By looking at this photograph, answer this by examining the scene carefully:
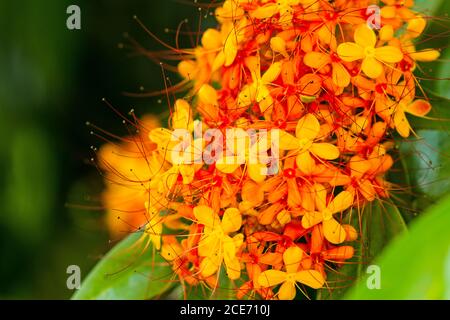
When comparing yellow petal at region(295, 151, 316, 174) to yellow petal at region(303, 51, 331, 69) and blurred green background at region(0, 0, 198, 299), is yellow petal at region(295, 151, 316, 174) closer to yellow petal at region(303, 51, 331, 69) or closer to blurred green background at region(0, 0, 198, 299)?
yellow petal at region(303, 51, 331, 69)

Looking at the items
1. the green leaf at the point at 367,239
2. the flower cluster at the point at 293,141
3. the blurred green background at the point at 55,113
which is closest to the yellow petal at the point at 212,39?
the flower cluster at the point at 293,141

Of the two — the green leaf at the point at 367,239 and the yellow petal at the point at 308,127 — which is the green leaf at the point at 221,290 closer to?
the green leaf at the point at 367,239

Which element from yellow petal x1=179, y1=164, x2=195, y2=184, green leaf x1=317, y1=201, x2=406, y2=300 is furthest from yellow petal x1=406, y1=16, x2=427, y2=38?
yellow petal x1=179, y1=164, x2=195, y2=184

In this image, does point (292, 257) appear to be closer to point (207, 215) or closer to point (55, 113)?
point (207, 215)

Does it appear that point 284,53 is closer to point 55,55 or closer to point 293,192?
point 293,192

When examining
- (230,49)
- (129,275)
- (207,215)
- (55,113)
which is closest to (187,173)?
(207,215)
